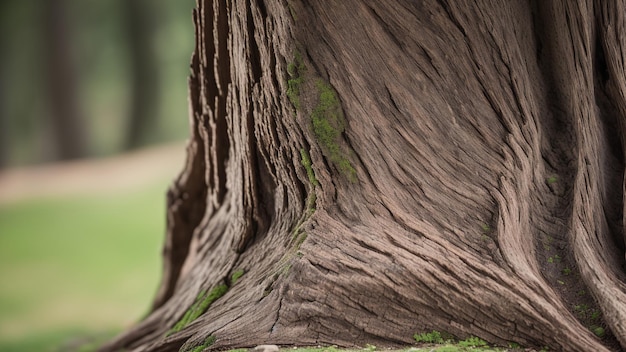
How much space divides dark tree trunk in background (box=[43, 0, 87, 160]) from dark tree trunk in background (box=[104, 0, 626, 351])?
698 inches

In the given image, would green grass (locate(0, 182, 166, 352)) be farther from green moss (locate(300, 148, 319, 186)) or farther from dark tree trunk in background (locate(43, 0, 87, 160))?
green moss (locate(300, 148, 319, 186))

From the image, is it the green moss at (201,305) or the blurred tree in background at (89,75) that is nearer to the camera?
the green moss at (201,305)

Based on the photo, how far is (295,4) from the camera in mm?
4629

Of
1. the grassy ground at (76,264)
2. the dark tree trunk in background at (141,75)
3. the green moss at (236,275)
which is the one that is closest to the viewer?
the green moss at (236,275)

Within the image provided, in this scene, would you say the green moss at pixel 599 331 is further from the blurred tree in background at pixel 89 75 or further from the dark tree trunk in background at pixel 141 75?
the dark tree trunk in background at pixel 141 75

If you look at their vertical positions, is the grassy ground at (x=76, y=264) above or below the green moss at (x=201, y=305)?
above

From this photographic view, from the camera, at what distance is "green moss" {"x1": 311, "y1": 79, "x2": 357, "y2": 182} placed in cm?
469

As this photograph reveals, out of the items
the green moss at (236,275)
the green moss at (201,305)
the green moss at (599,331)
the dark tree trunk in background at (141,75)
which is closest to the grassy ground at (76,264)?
the green moss at (201,305)

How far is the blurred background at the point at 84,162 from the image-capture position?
1258 cm

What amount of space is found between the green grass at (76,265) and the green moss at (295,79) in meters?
5.79

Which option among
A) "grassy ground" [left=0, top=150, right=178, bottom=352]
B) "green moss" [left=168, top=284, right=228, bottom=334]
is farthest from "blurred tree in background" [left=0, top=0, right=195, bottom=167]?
"green moss" [left=168, top=284, right=228, bottom=334]

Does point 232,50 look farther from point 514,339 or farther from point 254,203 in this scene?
point 514,339

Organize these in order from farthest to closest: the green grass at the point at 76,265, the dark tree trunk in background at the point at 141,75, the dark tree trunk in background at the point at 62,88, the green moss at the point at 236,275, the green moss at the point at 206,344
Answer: the dark tree trunk in background at the point at 141,75 → the dark tree trunk in background at the point at 62,88 → the green grass at the point at 76,265 → the green moss at the point at 236,275 → the green moss at the point at 206,344

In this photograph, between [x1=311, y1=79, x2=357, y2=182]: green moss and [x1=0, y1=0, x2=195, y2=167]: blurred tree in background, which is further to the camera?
[x1=0, y1=0, x2=195, y2=167]: blurred tree in background
